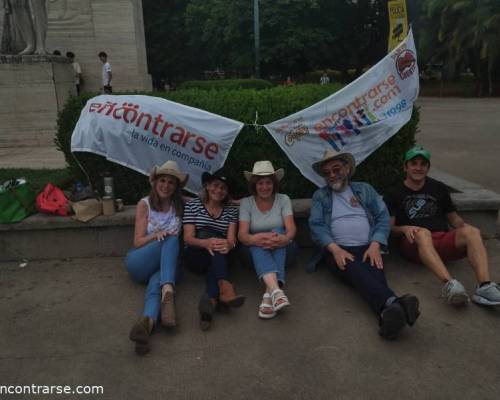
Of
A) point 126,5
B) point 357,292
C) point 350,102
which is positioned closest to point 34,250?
point 357,292

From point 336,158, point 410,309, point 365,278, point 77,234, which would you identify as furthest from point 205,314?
point 77,234

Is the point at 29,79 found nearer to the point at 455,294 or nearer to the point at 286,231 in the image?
the point at 286,231

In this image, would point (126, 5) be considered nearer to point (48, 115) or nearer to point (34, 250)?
point (48, 115)

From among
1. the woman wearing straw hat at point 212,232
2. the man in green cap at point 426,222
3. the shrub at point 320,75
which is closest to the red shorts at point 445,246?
the man in green cap at point 426,222

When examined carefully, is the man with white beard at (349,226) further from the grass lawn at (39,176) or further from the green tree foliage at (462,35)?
the green tree foliage at (462,35)

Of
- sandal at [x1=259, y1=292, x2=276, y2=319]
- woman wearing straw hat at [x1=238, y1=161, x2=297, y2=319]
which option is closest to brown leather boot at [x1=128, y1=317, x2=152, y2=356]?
sandal at [x1=259, y1=292, x2=276, y2=319]

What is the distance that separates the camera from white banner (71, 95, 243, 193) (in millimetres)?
4742

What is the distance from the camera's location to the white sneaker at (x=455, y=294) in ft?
11.3

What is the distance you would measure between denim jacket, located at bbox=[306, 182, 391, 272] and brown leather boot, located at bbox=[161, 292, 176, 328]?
135 cm

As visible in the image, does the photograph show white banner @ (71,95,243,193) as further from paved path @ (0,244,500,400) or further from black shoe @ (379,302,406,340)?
black shoe @ (379,302,406,340)

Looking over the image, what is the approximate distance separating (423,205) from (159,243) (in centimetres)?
235

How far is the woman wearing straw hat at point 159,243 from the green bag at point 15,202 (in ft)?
4.49

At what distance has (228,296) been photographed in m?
3.56

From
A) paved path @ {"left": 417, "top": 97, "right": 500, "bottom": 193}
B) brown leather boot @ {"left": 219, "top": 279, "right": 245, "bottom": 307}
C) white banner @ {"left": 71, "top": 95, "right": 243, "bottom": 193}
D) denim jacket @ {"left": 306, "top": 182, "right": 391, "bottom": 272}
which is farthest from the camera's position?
paved path @ {"left": 417, "top": 97, "right": 500, "bottom": 193}
